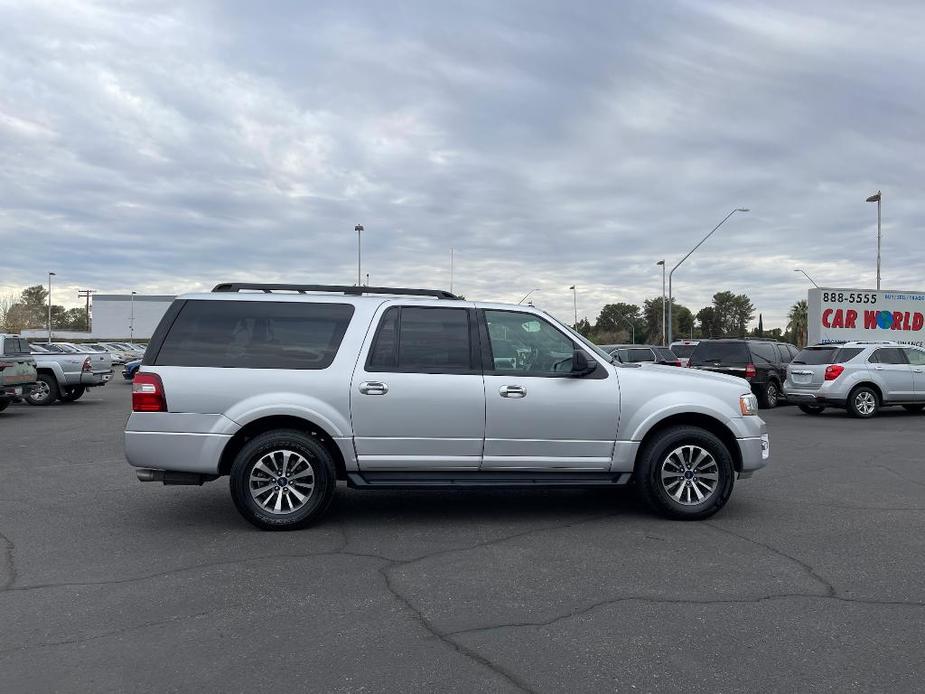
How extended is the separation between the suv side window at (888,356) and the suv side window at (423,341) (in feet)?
45.8

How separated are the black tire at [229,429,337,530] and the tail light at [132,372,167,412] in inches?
29.3

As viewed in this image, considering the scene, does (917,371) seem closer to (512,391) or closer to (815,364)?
(815,364)

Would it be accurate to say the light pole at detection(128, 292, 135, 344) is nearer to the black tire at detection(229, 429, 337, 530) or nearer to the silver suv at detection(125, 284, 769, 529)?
the silver suv at detection(125, 284, 769, 529)

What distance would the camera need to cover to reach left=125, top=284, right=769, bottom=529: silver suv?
6.33 meters

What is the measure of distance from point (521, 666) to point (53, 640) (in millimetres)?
2427

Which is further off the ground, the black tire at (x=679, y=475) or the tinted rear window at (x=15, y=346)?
the tinted rear window at (x=15, y=346)

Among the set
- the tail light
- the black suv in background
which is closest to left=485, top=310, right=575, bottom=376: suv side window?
the tail light

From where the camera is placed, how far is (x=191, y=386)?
249 inches

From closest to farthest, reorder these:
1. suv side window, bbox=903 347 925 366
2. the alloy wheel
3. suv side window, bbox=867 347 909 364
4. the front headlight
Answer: the alloy wheel < the front headlight < suv side window, bbox=867 347 909 364 < suv side window, bbox=903 347 925 366

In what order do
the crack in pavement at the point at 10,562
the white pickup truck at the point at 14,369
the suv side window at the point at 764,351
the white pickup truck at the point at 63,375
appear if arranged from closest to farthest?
the crack in pavement at the point at 10,562 < the white pickup truck at the point at 14,369 < the suv side window at the point at 764,351 < the white pickup truck at the point at 63,375

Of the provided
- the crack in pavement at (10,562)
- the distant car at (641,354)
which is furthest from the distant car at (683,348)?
the crack in pavement at (10,562)

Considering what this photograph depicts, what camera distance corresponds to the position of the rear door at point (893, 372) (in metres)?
17.4

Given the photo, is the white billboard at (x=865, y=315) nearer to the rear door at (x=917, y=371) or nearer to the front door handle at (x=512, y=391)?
the rear door at (x=917, y=371)

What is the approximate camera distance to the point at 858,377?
1719cm
